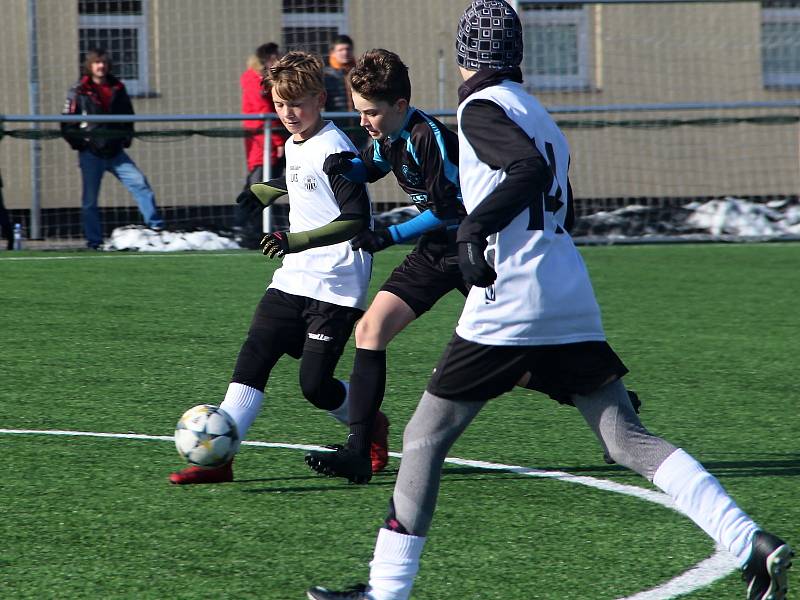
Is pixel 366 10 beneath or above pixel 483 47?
above

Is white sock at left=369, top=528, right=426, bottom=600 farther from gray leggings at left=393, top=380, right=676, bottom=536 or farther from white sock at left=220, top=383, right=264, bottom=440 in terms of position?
white sock at left=220, top=383, right=264, bottom=440

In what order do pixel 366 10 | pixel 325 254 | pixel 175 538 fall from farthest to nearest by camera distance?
pixel 366 10 → pixel 325 254 → pixel 175 538

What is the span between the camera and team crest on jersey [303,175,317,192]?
5.53 meters

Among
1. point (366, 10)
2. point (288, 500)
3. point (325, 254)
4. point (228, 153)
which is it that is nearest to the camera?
point (288, 500)

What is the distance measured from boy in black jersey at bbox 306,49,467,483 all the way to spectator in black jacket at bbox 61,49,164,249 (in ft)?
28.5

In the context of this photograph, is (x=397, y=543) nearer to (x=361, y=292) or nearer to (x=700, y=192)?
(x=361, y=292)

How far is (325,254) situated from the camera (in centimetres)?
550

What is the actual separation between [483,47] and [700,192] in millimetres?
12677

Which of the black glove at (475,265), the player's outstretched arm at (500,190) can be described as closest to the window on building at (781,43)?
the player's outstretched arm at (500,190)

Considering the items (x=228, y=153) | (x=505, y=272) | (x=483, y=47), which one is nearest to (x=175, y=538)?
(x=505, y=272)

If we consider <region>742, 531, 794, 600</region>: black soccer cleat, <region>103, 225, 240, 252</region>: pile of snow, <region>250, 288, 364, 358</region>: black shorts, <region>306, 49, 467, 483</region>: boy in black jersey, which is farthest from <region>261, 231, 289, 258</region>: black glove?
<region>103, 225, 240, 252</region>: pile of snow

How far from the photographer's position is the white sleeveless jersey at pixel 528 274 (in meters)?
3.66

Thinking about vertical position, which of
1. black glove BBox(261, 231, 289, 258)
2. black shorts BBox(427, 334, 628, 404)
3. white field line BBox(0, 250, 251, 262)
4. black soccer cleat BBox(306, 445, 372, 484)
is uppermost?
black glove BBox(261, 231, 289, 258)

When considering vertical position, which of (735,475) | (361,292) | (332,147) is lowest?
(735,475)
